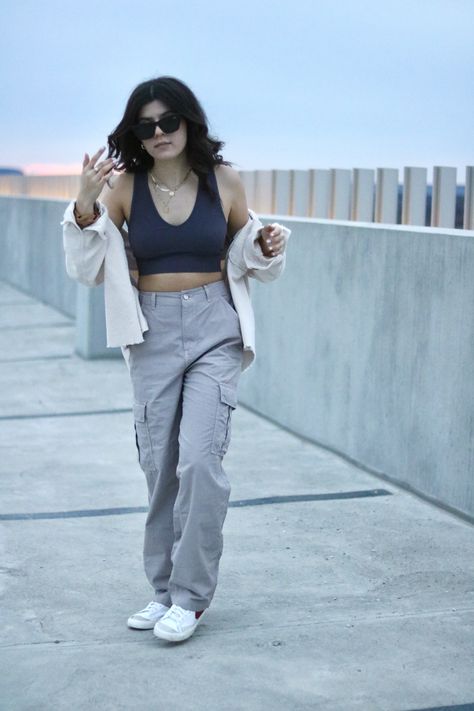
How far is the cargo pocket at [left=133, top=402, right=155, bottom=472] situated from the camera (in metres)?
4.11

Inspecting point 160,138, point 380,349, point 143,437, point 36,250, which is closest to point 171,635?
point 143,437

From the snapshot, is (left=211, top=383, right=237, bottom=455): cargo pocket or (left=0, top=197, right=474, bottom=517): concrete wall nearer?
(left=211, top=383, right=237, bottom=455): cargo pocket

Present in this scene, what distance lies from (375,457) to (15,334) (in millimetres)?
6586

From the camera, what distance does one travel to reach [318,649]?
3936mm

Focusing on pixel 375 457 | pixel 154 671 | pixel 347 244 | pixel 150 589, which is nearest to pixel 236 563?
pixel 150 589

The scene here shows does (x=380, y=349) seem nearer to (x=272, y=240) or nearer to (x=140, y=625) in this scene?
(x=272, y=240)

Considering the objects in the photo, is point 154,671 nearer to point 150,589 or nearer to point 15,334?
point 150,589

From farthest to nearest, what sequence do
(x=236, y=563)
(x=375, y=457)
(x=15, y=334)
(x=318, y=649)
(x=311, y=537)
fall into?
(x=15, y=334) → (x=375, y=457) → (x=311, y=537) → (x=236, y=563) → (x=318, y=649)

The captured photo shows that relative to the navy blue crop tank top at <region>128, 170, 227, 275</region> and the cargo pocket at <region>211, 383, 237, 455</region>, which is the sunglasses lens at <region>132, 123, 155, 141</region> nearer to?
the navy blue crop tank top at <region>128, 170, 227, 275</region>

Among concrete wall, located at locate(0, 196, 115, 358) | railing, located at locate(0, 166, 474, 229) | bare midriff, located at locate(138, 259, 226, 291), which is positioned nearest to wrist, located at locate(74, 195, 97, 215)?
bare midriff, located at locate(138, 259, 226, 291)

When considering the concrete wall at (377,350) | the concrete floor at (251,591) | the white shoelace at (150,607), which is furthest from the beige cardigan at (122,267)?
the concrete wall at (377,350)

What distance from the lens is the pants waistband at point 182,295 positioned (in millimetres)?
4062

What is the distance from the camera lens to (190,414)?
13.2 ft

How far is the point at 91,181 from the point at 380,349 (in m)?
2.83
